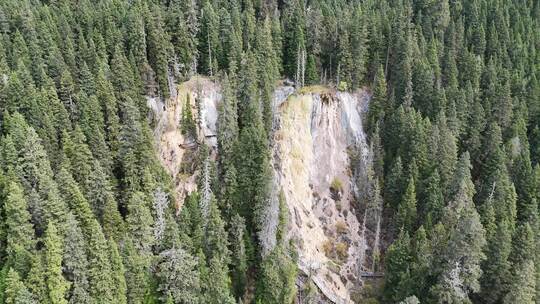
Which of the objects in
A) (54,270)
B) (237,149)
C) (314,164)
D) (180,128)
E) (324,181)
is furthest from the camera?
(314,164)

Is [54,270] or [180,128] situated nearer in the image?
[54,270]

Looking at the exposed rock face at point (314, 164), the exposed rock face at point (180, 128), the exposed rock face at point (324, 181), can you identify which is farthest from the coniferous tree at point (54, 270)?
the exposed rock face at point (324, 181)

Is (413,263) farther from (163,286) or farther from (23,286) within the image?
(23,286)

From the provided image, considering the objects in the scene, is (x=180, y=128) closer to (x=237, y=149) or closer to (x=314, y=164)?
(x=237, y=149)

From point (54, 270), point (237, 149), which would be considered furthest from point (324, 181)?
point (54, 270)

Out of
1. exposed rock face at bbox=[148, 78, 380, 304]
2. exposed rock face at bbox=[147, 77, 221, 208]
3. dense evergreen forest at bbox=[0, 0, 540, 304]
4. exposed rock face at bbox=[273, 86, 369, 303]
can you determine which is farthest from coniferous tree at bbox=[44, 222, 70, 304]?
exposed rock face at bbox=[273, 86, 369, 303]

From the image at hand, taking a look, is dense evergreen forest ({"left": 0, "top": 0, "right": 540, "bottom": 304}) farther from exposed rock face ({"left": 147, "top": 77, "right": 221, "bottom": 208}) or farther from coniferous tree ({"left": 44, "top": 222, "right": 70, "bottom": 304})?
exposed rock face ({"left": 147, "top": 77, "right": 221, "bottom": 208})

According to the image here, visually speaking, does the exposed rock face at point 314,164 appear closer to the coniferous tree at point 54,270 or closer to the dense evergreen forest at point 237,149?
the dense evergreen forest at point 237,149

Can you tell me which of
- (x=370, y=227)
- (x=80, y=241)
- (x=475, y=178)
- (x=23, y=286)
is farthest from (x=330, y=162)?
(x=23, y=286)
